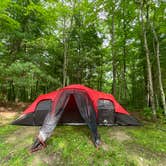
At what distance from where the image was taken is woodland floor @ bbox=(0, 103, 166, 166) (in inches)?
116

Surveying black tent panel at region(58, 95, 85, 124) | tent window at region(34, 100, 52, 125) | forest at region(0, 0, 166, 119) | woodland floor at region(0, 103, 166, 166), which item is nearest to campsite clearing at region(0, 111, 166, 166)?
woodland floor at region(0, 103, 166, 166)

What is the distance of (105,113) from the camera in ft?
17.6

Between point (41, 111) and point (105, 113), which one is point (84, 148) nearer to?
point (105, 113)

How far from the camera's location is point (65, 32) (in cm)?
958

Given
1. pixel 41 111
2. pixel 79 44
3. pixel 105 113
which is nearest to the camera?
pixel 41 111

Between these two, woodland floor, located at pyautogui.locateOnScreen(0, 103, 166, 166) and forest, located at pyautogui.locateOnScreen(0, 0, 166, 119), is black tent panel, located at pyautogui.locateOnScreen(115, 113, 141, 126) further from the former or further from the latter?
forest, located at pyautogui.locateOnScreen(0, 0, 166, 119)

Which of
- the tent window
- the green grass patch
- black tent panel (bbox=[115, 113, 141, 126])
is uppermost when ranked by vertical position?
the tent window

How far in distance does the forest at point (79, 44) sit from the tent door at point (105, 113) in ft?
7.36

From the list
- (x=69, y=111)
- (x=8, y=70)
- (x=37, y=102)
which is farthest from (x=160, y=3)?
(x=8, y=70)

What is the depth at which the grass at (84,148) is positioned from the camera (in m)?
2.95

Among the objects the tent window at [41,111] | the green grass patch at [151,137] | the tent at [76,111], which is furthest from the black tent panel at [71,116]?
the green grass patch at [151,137]

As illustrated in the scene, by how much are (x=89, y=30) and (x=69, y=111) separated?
702 centimetres

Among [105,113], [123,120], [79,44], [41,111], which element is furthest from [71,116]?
[79,44]

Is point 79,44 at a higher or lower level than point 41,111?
higher
